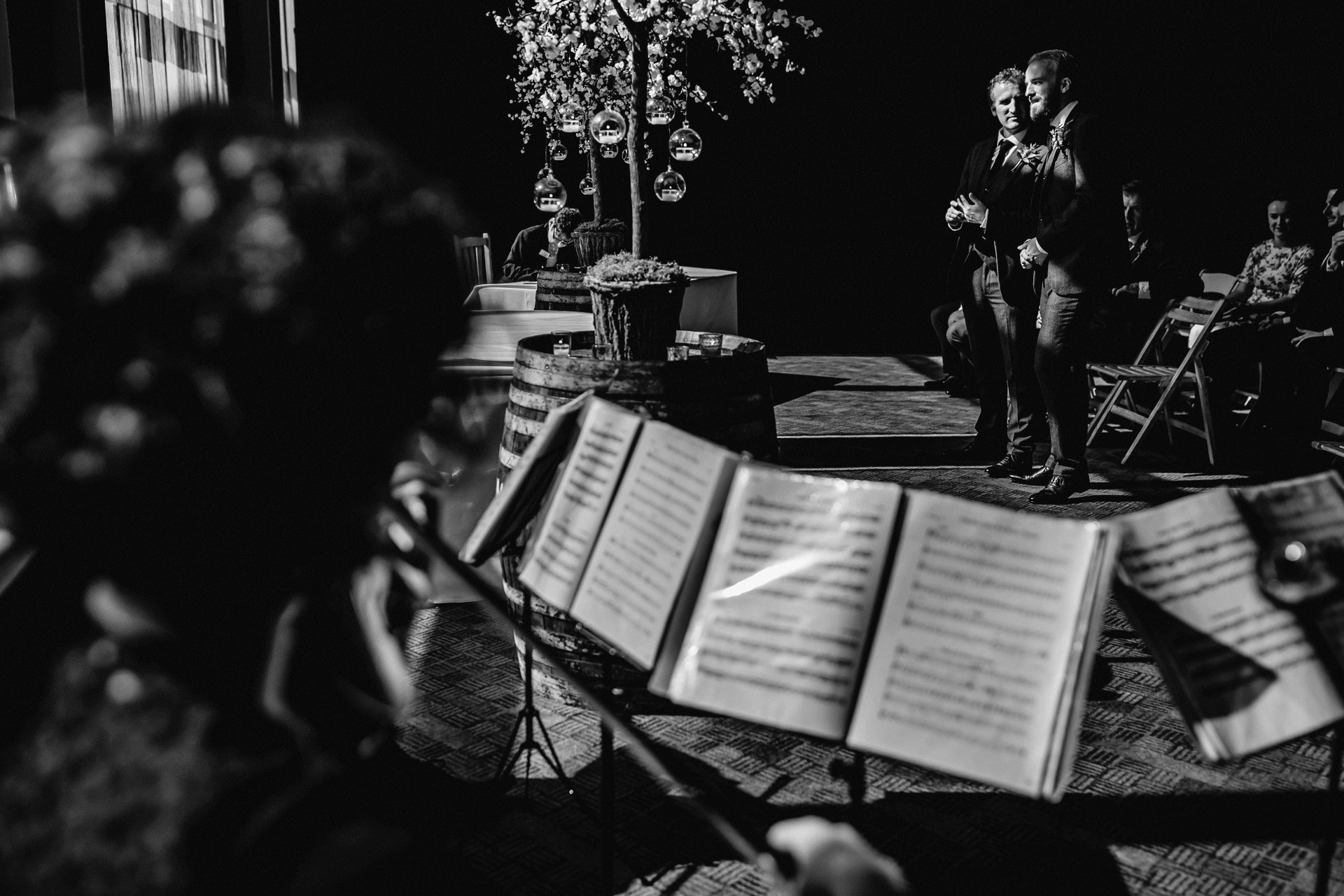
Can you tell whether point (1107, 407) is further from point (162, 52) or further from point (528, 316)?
point (162, 52)

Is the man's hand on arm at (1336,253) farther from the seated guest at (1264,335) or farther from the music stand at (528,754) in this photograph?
the music stand at (528,754)

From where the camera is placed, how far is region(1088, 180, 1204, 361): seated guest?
A: 628 centimetres

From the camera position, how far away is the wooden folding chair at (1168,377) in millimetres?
5395

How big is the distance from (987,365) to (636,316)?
3.30 meters

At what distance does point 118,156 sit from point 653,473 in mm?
998

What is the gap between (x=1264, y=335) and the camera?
575cm

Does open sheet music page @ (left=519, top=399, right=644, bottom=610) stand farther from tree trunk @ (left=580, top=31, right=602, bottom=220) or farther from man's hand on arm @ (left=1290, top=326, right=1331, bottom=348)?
tree trunk @ (left=580, top=31, right=602, bottom=220)

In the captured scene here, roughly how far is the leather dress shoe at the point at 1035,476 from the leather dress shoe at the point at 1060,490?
132 millimetres

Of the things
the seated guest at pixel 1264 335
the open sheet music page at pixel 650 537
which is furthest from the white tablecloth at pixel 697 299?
the open sheet music page at pixel 650 537

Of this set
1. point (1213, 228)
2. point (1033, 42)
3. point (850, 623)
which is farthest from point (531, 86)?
point (850, 623)

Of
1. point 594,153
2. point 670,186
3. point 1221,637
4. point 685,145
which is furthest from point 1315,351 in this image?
point 594,153

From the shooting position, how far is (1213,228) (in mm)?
10523

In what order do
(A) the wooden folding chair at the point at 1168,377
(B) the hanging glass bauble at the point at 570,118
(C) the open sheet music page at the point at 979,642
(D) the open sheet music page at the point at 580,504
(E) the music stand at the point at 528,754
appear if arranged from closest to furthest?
(C) the open sheet music page at the point at 979,642, (D) the open sheet music page at the point at 580,504, (E) the music stand at the point at 528,754, (A) the wooden folding chair at the point at 1168,377, (B) the hanging glass bauble at the point at 570,118

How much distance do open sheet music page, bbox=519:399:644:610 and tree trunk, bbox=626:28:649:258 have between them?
7.88 ft
